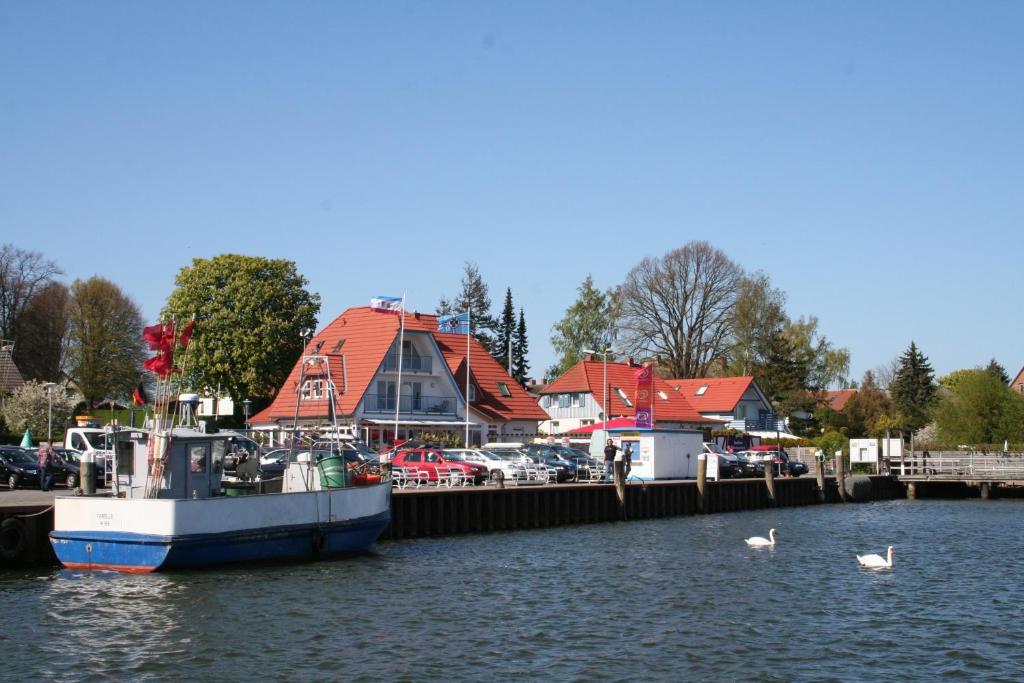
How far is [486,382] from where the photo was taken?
7350 centimetres

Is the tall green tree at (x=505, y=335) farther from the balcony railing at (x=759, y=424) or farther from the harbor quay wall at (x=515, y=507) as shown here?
the harbor quay wall at (x=515, y=507)

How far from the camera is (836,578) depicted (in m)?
31.7

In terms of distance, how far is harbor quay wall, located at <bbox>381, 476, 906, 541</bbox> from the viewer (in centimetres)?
3881

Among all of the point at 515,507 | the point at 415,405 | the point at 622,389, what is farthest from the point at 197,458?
the point at 622,389

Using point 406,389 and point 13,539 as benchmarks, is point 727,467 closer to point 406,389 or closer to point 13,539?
point 406,389

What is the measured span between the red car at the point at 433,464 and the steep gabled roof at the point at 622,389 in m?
35.1

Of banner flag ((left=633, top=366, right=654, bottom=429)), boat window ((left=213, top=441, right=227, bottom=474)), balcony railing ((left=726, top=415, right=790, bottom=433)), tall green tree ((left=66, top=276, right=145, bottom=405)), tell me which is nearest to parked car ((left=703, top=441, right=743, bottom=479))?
banner flag ((left=633, top=366, right=654, bottom=429))

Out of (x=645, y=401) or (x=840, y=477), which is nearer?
(x=645, y=401)

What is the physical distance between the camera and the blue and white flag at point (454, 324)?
71500 millimetres

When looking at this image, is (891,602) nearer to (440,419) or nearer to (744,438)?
(440,419)

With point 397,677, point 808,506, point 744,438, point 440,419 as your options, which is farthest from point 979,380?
point 397,677

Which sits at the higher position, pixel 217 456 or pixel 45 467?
pixel 217 456

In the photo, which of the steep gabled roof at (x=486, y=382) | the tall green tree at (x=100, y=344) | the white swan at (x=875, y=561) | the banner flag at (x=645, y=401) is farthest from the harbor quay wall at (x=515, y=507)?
the tall green tree at (x=100, y=344)

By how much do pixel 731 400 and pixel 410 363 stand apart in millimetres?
31905
